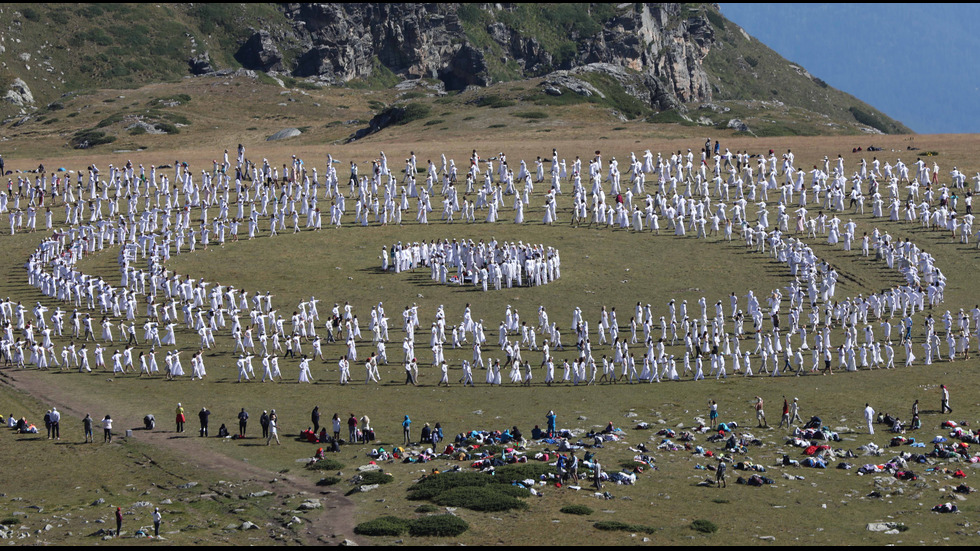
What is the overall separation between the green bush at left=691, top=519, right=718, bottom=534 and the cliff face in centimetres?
13187


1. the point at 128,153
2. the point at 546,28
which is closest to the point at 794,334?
the point at 128,153

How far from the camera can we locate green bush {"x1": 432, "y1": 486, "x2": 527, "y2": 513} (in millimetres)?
31297

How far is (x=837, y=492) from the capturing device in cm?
3228

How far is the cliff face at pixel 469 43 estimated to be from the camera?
6476 inches

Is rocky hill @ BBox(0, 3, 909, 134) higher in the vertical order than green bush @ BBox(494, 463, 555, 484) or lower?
higher

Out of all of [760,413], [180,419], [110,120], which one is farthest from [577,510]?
[110,120]

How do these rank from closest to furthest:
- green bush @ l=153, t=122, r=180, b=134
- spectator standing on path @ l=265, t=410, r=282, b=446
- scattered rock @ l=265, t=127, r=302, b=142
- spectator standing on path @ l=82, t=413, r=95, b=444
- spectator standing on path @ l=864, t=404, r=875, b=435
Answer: spectator standing on path @ l=265, t=410, r=282, b=446
spectator standing on path @ l=864, t=404, r=875, b=435
spectator standing on path @ l=82, t=413, r=95, b=444
scattered rock @ l=265, t=127, r=302, b=142
green bush @ l=153, t=122, r=180, b=134

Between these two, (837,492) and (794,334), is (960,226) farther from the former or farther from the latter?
(837,492)

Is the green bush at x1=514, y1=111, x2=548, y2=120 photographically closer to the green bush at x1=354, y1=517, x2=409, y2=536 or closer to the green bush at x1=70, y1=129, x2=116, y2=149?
the green bush at x1=70, y1=129, x2=116, y2=149

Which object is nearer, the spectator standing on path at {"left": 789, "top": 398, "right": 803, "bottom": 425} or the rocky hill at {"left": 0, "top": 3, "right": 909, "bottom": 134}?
the spectator standing on path at {"left": 789, "top": 398, "right": 803, "bottom": 425}

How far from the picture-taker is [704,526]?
29.7m

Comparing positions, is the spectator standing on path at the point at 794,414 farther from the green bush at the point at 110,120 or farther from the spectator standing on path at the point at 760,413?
the green bush at the point at 110,120

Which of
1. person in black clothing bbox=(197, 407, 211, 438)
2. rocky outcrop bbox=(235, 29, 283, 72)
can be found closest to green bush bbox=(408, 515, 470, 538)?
person in black clothing bbox=(197, 407, 211, 438)

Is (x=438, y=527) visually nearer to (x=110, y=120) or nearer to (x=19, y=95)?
(x=110, y=120)
